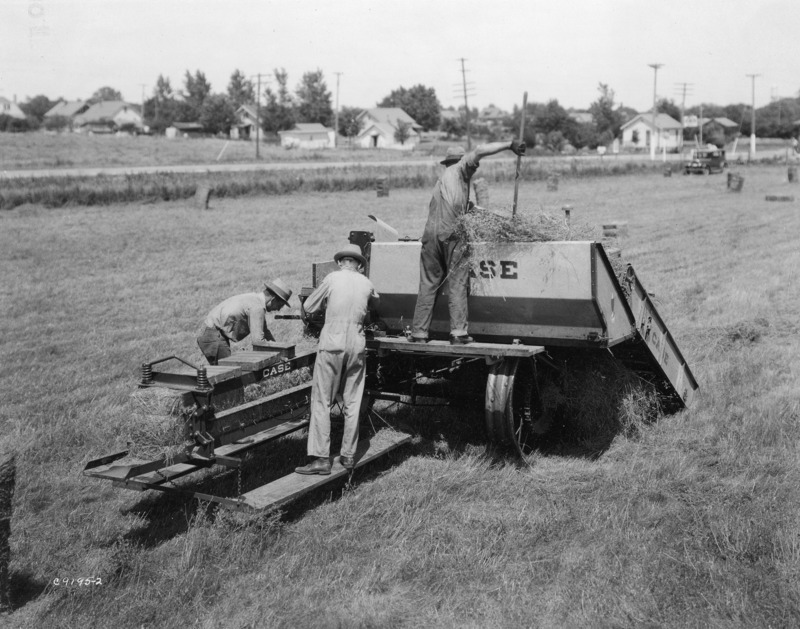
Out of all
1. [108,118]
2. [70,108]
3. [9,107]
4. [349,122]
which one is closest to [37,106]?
[70,108]

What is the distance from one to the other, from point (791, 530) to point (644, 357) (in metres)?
2.53

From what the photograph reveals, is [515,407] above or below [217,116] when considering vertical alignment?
below

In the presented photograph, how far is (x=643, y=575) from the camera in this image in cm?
536

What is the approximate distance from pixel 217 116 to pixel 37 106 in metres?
55.1

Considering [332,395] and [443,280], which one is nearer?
[332,395]

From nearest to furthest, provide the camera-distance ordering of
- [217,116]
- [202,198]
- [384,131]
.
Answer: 1. [202,198]
2. [217,116]
3. [384,131]

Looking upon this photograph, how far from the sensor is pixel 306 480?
6.41 meters

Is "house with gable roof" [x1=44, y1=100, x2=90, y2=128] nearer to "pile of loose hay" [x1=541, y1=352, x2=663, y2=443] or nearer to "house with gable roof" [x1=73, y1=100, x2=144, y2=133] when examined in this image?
"house with gable roof" [x1=73, y1=100, x2=144, y2=133]

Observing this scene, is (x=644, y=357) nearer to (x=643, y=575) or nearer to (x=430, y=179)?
(x=643, y=575)

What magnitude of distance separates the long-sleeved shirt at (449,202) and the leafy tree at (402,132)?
313 ft

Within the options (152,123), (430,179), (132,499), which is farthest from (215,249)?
(152,123)

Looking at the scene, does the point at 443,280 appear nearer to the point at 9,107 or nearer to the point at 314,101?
the point at 314,101

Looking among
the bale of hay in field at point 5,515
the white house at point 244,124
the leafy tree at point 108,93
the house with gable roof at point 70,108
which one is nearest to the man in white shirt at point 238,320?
the bale of hay in field at point 5,515

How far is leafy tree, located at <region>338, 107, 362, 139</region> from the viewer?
108 metres
